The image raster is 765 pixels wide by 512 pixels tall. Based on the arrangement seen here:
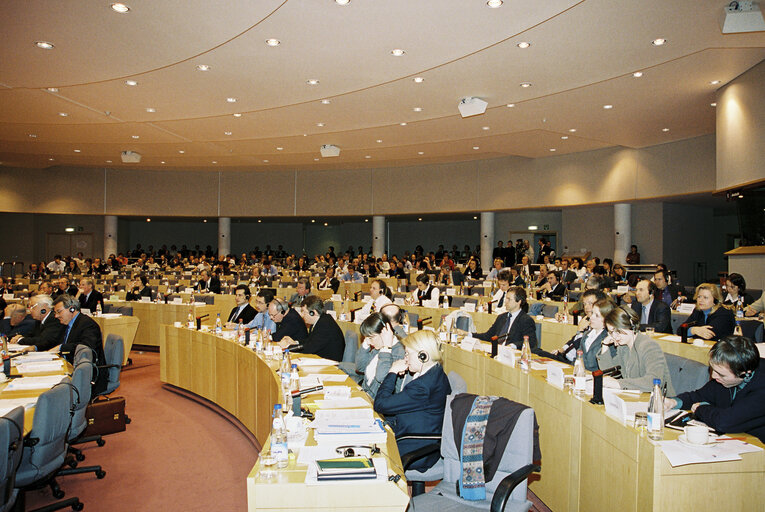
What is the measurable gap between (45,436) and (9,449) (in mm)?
618

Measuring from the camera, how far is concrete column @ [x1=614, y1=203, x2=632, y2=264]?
599 inches

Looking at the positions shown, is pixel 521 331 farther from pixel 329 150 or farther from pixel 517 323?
pixel 329 150

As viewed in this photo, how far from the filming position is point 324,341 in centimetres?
580

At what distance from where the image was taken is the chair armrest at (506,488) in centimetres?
250

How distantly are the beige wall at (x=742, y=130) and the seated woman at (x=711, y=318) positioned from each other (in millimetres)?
2592

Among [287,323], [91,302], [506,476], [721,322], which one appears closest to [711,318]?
[721,322]

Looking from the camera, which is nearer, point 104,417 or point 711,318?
point 104,417

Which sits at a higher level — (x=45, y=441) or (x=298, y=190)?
(x=298, y=190)

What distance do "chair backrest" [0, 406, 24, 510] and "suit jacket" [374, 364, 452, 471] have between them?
1980 mm

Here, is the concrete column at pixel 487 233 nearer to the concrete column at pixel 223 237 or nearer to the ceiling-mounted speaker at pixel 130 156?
the concrete column at pixel 223 237

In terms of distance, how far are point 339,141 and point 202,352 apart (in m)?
8.51

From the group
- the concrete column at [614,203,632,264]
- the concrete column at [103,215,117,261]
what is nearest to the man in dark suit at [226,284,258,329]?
the concrete column at [614,203,632,264]

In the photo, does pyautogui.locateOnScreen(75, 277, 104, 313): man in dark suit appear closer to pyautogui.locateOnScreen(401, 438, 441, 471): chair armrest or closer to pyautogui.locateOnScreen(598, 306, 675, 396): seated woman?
pyautogui.locateOnScreen(401, 438, 441, 471): chair armrest

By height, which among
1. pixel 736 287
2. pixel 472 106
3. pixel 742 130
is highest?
pixel 472 106
